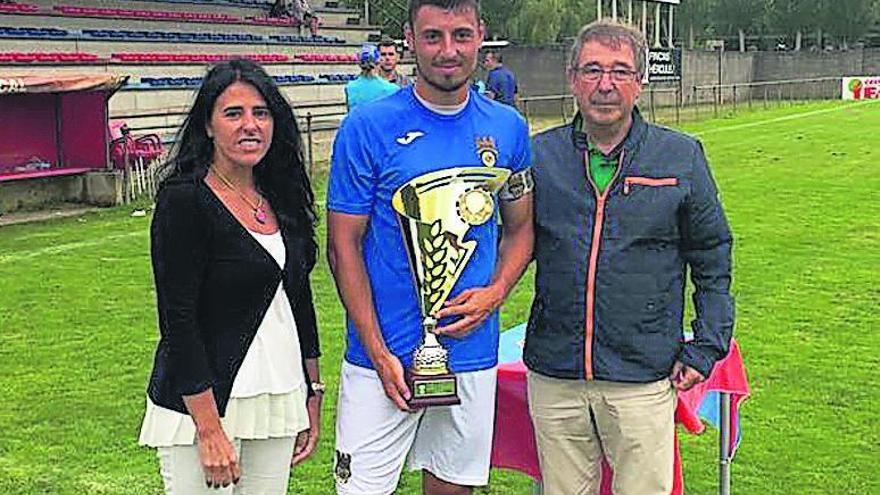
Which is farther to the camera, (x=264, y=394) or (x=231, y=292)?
(x=264, y=394)

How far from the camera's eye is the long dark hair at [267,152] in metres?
2.95

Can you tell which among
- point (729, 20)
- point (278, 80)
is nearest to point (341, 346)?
point (278, 80)

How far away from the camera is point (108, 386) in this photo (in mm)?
6488

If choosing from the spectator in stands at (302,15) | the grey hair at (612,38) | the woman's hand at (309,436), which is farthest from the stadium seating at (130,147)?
the spectator in stands at (302,15)

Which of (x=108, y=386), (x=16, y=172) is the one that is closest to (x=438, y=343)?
(x=108, y=386)

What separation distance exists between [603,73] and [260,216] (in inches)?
38.9

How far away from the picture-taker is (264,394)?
298 cm

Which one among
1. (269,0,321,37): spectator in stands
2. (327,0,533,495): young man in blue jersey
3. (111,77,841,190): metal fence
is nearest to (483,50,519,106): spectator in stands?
(111,77,841,190): metal fence

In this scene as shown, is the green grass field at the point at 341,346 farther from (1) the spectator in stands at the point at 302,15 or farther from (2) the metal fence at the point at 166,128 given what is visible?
(1) the spectator in stands at the point at 302,15

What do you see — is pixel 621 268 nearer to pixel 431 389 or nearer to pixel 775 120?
pixel 431 389

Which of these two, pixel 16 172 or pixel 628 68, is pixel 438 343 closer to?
pixel 628 68

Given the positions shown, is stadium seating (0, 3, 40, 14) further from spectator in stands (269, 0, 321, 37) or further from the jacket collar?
the jacket collar

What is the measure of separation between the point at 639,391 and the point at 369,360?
0.76m

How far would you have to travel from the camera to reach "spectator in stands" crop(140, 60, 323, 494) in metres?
2.81
